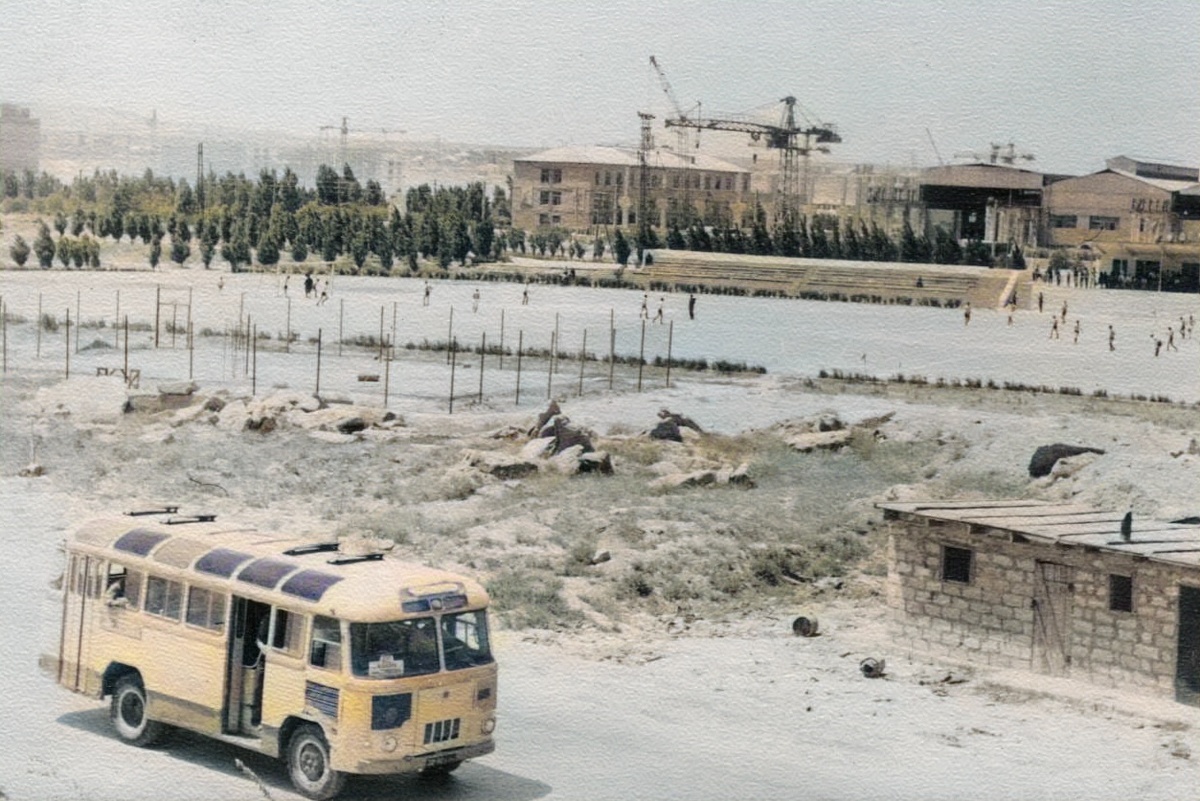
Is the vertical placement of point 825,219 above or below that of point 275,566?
above

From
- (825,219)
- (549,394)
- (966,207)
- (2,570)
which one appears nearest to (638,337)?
(549,394)

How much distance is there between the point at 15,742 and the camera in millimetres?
7246


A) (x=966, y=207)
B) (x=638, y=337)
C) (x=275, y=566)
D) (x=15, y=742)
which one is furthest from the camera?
(x=638, y=337)

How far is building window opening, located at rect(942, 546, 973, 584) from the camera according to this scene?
24.7 ft

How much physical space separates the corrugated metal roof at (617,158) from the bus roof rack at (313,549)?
226 centimetres

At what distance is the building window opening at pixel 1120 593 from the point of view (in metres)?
7.11

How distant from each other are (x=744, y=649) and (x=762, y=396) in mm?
1252

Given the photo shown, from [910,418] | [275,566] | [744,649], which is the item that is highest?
[910,418]

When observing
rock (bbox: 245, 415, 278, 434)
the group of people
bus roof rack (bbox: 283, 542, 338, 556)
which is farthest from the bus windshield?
rock (bbox: 245, 415, 278, 434)

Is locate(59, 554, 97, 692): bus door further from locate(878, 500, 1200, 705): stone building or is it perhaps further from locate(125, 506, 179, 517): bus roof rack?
locate(878, 500, 1200, 705): stone building

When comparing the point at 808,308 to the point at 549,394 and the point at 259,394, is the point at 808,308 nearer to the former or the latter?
the point at 549,394

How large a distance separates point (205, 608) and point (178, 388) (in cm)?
245

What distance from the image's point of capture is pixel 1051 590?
23.9 feet

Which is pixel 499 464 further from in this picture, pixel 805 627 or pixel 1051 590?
pixel 1051 590
